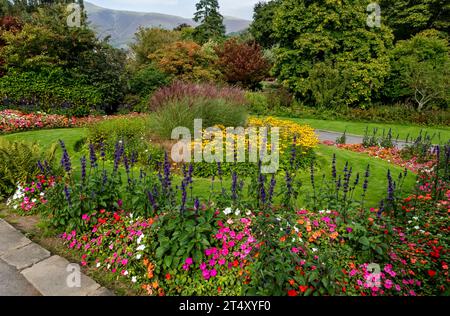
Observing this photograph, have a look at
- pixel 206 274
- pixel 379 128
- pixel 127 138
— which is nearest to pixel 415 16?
pixel 379 128

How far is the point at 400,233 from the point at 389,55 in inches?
669

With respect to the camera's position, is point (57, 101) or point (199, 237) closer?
point (199, 237)

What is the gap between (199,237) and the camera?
2.65m

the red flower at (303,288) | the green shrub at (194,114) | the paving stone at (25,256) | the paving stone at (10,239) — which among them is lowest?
the paving stone at (10,239)

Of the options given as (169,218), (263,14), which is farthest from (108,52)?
(263,14)

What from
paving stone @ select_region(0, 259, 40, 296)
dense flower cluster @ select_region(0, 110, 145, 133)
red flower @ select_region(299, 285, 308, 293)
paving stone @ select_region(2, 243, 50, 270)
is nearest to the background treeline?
dense flower cluster @ select_region(0, 110, 145, 133)

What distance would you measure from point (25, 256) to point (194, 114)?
4.63m

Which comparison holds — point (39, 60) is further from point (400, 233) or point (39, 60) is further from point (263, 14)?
point (263, 14)

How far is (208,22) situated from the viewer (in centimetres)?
3644

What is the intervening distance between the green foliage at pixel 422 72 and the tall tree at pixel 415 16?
146cm

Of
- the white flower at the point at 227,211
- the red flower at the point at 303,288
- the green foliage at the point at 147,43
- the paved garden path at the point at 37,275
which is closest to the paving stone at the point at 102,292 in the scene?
the paved garden path at the point at 37,275

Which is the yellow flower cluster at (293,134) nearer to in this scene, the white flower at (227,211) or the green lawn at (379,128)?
the white flower at (227,211)

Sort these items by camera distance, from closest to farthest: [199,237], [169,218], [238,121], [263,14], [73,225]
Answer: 1. [199,237]
2. [169,218]
3. [73,225]
4. [238,121]
5. [263,14]
